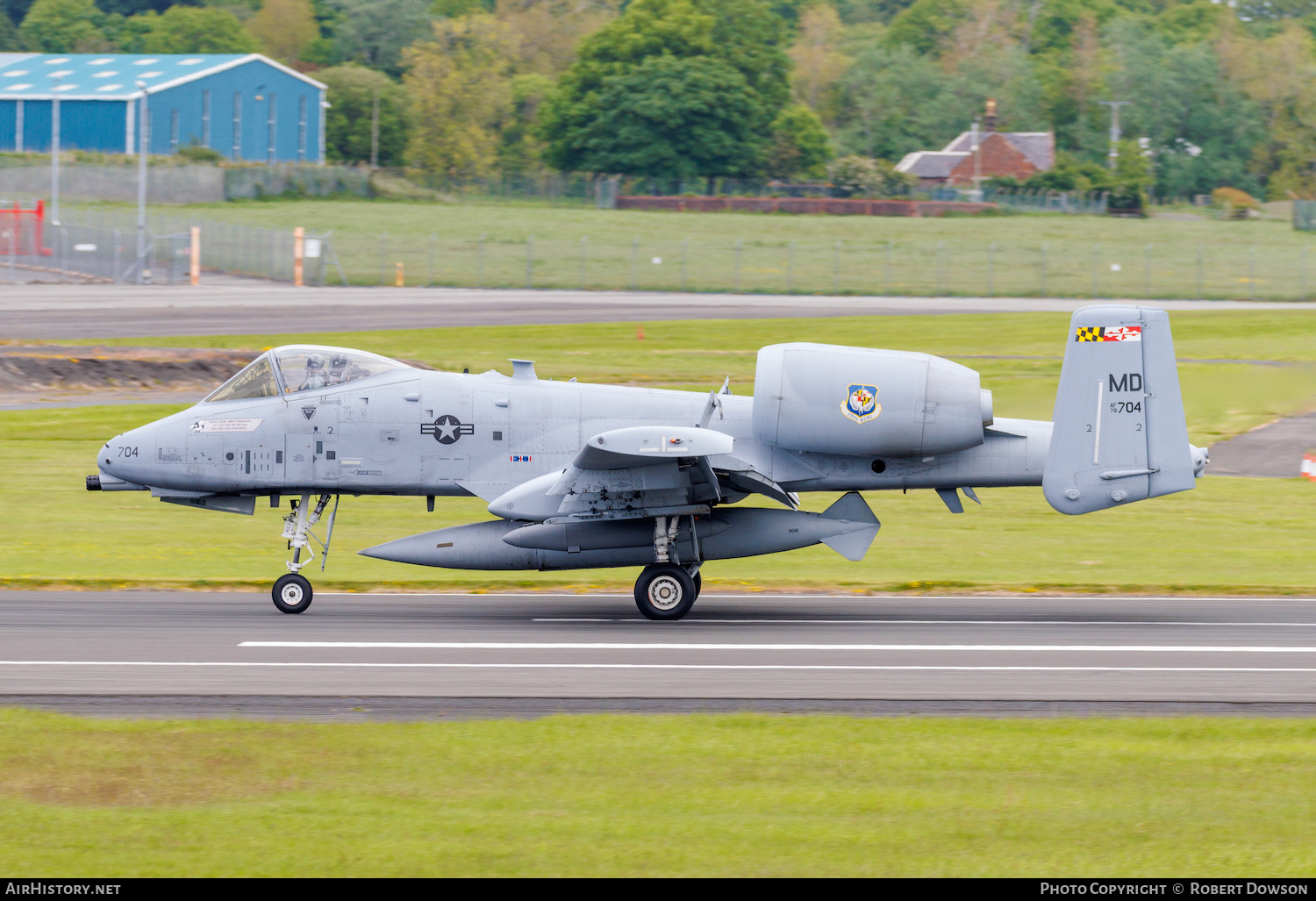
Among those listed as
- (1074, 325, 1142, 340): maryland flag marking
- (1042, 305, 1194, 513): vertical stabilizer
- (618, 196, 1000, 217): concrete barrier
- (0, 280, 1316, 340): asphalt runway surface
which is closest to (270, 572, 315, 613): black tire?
(1042, 305, 1194, 513): vertical stabilizer

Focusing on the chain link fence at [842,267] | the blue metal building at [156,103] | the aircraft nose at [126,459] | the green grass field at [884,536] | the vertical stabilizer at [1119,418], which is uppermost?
the blue metal building at [156,103]

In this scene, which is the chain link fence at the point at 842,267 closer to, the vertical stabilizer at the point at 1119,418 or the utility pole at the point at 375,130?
the utility pole at the point at 375,130

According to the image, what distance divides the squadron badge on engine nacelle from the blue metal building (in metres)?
93.5

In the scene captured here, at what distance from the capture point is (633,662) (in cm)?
1507

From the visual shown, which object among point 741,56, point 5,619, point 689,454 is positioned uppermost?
point 741,56

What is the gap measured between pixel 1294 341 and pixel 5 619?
4554cm

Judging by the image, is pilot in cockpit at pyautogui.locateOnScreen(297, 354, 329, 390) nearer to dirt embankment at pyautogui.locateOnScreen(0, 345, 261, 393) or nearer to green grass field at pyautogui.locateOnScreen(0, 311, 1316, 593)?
green grass field at pyautogui.locateOnScreen(0, 311, 1316, 593)

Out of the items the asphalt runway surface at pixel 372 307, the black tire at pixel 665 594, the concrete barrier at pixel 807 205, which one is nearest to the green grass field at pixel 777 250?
the concrete barrier at pixel 807 205

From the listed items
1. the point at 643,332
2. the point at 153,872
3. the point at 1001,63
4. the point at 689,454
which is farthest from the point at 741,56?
the point at 153,872

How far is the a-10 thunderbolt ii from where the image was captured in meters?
16.9

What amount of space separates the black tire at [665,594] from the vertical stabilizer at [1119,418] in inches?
165

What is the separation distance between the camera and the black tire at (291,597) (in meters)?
17.3
